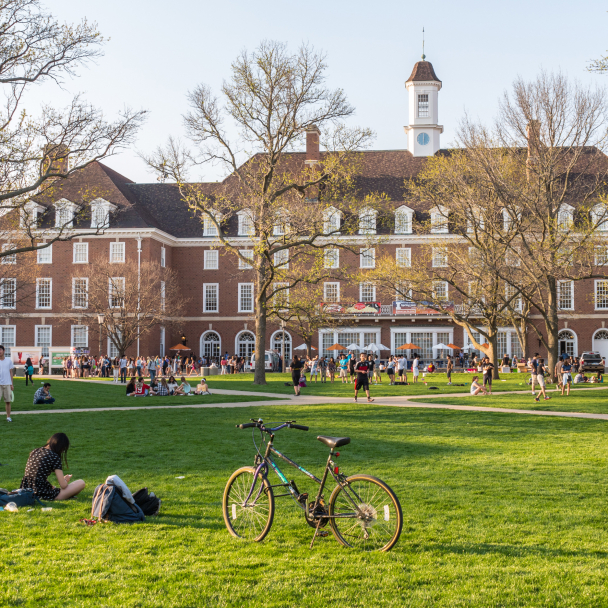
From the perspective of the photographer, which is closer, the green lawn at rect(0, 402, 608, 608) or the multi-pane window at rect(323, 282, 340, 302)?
the green lawn at rect(0, 402, 608, 608)

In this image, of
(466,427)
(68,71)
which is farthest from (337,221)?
(466,427)

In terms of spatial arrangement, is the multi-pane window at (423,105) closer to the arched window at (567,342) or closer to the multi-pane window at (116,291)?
the arched window at (567,342)

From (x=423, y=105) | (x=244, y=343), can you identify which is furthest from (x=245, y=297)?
(x=423, y=105)

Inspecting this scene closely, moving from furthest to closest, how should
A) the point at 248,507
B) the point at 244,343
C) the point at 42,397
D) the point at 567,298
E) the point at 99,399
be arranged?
1. the point at 244,343
2. the point at 567,298
3. the point at 99,399
4. the point at 42,397
5. the point at 248,507

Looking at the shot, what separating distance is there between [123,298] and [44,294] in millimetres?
11449

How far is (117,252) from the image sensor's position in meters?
51.9

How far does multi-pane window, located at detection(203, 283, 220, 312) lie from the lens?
55.2 m

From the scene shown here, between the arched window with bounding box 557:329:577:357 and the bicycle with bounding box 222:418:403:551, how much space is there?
50.0 m

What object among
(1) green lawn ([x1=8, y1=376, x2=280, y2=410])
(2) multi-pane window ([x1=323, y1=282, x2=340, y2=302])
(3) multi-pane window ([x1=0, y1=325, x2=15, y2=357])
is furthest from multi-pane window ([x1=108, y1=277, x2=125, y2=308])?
(1) green lawn ([x1=8, y1=376, x2=280, y2=410])

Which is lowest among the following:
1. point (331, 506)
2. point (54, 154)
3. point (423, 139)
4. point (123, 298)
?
point (331, 506)

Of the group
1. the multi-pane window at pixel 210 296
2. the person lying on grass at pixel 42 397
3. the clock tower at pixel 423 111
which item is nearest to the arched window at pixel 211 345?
the multi-pane window at pixel 210 296

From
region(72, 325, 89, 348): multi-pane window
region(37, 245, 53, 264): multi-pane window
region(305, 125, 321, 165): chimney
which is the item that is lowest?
region(72, 325, 89, 348): multi-pane window

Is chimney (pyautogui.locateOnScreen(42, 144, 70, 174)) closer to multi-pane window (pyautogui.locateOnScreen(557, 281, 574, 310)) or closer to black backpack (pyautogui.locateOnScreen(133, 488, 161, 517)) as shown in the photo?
black backpack (pyautogui.locateOnScreen(133, 488, 161, 517))

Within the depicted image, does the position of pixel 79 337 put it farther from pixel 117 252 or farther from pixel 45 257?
pixel 117 252
